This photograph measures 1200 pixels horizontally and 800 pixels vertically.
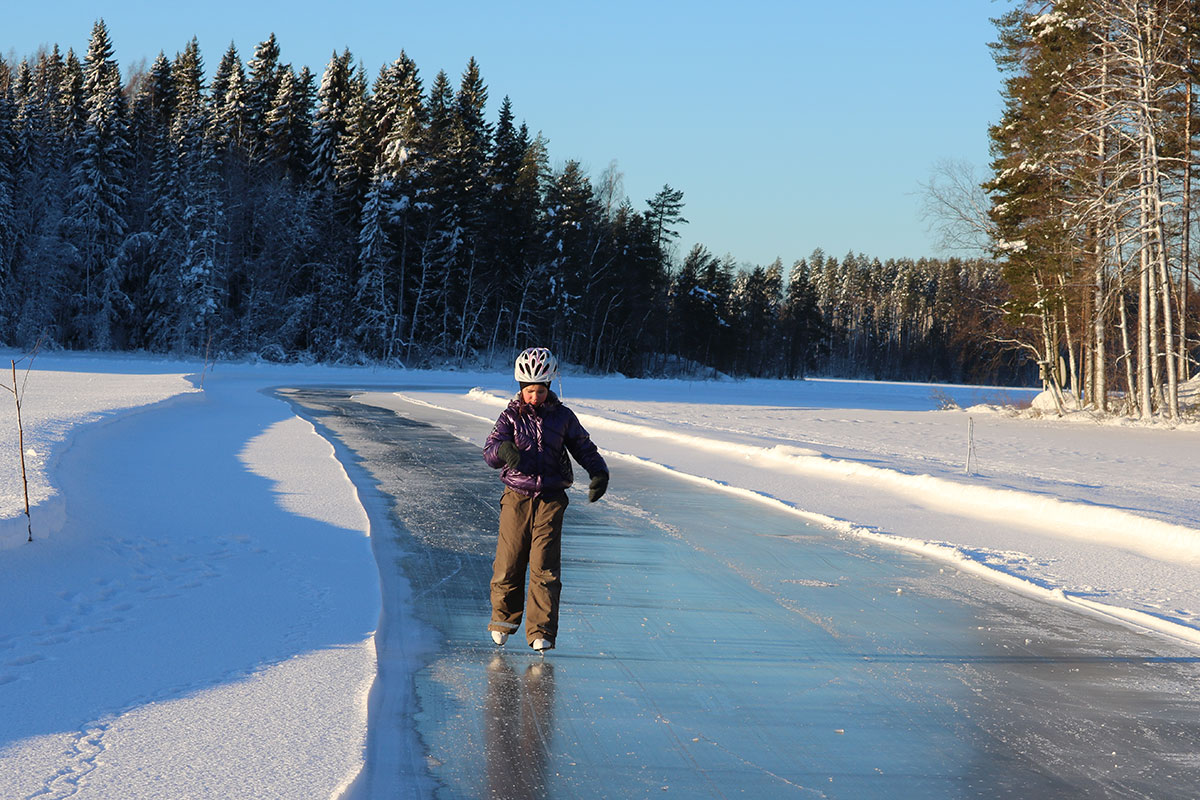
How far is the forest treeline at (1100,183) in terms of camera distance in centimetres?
3038

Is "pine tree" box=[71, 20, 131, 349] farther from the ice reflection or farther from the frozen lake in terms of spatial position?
the ice reflection

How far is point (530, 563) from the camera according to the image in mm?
6129

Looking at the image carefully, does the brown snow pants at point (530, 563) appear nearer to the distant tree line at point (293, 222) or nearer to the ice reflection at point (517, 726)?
the ice reflection at point (517, 726)

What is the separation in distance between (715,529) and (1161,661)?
526 cm

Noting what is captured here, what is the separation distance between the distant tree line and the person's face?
55768 mm

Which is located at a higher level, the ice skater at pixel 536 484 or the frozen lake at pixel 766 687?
the ice skater at pixel 536 484

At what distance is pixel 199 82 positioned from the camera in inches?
2867

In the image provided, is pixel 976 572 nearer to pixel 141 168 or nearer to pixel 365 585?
pixel 365 585

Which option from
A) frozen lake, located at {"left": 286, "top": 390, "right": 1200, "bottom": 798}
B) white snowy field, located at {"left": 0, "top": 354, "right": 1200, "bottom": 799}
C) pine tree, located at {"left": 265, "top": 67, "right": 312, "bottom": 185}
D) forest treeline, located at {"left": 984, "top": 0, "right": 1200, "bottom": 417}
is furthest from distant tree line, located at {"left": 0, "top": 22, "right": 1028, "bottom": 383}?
frozen lake, located at {"left": 286, "top": 390, "right": 1200, "bottom": 798}

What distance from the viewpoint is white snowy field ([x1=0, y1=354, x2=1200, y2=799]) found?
14.1 feet

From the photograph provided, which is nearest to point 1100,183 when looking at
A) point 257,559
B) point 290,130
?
point 257,559

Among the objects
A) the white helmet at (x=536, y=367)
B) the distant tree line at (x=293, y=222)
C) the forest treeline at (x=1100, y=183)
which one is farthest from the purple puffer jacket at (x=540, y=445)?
the distant tree line at (x=293, y=222)

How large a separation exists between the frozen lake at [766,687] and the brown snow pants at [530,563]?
0.23 meters

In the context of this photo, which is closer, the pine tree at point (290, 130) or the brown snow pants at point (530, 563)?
the brown snow pants at point (530, 563)
